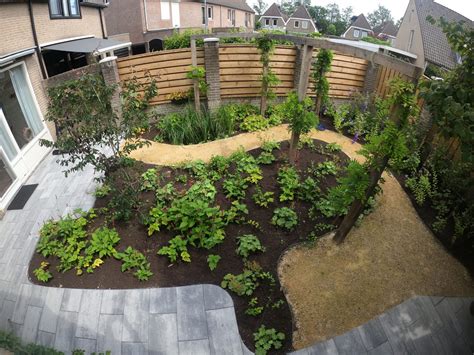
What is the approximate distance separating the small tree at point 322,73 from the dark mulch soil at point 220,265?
4.19 m

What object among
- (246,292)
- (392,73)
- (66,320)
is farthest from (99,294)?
(392,73)

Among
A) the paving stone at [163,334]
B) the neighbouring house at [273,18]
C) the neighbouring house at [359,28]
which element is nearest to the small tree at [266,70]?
the paving stone at [163,334]

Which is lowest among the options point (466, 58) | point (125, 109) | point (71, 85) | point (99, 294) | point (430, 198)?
point (99, 294)

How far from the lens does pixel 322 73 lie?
818 cm

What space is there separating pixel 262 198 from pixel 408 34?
2795 cm

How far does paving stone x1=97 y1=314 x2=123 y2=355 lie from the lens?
3.72 meters

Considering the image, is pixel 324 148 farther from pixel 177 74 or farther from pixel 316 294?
pixel 177 74

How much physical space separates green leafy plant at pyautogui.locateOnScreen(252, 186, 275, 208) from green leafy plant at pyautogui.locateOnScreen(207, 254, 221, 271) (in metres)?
1.35

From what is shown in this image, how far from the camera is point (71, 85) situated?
433cm

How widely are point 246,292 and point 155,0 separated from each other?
880 inches

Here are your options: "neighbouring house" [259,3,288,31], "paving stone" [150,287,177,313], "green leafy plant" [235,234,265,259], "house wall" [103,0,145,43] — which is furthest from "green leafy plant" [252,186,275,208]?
"neighbouring house" [259,3,288,31]

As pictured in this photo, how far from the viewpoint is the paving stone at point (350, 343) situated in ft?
12.2

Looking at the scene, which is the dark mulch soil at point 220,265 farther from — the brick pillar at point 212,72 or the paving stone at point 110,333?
the brick pillar at point 212,72

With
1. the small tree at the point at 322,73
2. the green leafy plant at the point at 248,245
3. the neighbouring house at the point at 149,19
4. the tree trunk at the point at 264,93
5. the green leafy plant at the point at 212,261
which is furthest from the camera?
the neighbouring house at the point at 149,19
